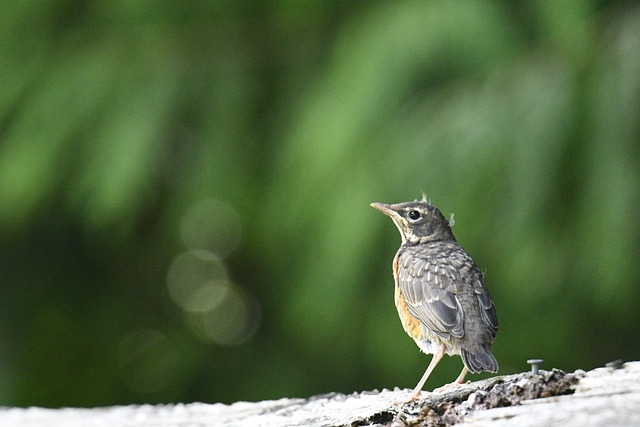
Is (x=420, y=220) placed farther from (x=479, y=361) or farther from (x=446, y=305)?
(x=479, y=361)

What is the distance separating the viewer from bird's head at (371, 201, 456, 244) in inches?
115

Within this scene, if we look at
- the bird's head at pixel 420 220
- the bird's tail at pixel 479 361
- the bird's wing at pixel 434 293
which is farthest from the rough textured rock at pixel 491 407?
the bird's head at pixel 420 220

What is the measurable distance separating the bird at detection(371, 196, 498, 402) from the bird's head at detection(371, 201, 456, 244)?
39mm

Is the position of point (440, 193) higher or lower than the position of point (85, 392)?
higher

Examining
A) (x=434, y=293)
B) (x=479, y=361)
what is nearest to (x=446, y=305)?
(x=434, y=293)

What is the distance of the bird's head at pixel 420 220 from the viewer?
2926 mm

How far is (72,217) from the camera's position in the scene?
6.61 m

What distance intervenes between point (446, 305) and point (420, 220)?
39 cm

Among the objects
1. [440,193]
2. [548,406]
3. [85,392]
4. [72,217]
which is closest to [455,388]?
[548,406]

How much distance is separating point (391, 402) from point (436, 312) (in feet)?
0.82

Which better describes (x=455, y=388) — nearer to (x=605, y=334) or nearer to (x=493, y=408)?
(x=493, y=408)

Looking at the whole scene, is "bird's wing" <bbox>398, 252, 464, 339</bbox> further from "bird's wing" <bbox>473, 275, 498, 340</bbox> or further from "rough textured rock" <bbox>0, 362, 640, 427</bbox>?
"rough textured rock" <bbox>0, 362, 640, 427</bbox>

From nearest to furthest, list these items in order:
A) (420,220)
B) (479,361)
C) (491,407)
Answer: (491,407)
(479,361)
(420,220)

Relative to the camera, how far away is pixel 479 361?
248 cm
